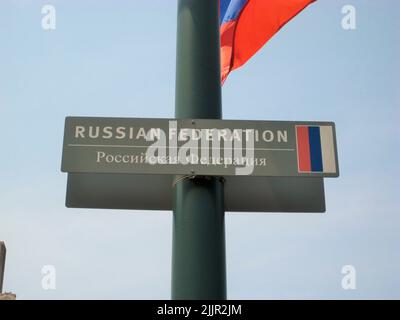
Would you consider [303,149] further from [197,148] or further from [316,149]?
[197,148]

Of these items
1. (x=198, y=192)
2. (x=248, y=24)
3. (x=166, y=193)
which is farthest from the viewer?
(x=248, y=24)

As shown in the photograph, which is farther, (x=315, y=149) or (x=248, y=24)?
(x=248, y=24)

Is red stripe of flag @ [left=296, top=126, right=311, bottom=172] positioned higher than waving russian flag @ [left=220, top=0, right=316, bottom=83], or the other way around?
waving russian flag @ [left=220, top=0, right=316, bottom=83]

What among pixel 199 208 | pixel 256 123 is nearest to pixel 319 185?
pixel 256 123

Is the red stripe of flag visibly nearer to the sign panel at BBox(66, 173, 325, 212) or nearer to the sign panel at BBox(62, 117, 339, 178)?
the sign panel at BBox(62, 117, 339, 178)

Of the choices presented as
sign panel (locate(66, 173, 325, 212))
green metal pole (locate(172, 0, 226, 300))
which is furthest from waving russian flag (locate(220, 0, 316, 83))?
sign panel (locate(66, 173, 325, 212))

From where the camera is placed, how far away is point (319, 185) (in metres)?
3.81

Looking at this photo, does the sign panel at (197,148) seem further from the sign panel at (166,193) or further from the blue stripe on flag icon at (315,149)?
the sign panel at (166,193)

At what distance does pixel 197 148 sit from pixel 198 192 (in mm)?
285

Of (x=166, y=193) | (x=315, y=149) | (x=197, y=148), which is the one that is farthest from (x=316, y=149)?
(x=166, y=193)

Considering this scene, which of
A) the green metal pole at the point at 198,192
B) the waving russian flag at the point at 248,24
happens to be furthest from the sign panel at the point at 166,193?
the waving russian flag at the point at 248,24

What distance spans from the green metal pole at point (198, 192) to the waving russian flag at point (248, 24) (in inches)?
87.8

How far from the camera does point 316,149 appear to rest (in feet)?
11.8

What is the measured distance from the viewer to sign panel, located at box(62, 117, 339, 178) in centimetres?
354
